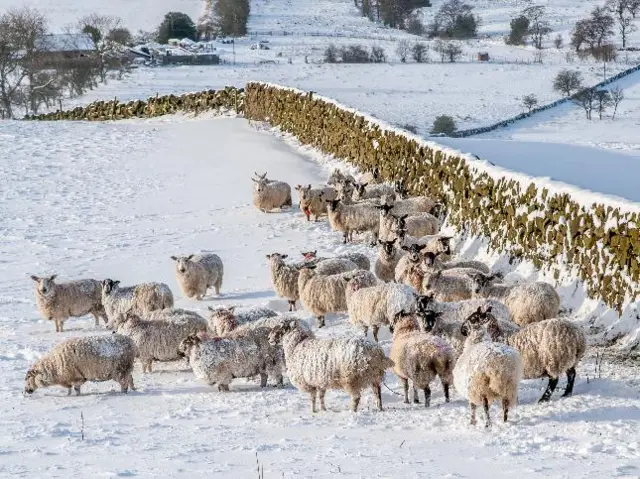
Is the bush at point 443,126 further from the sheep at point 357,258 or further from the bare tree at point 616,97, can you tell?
the sheep at point 357,258

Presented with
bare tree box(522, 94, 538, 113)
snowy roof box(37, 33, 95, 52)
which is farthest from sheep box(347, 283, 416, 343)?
snowy roof box(37, 33, 95, 52)

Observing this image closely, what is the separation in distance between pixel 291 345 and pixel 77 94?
78.7m

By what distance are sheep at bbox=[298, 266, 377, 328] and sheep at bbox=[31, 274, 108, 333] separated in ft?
10.5

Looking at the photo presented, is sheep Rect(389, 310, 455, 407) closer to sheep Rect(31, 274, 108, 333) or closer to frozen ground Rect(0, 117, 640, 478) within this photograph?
frozen ground Rect(0, 117, 640, 478)

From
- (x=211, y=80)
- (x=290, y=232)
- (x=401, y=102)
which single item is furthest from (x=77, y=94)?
(x=290, y=232)

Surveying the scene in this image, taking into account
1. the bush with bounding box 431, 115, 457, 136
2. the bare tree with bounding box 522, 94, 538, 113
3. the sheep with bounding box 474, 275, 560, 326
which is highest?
the sheep with bounding box 474, 275, 560, 326

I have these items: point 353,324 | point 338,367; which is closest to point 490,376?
point 338,367

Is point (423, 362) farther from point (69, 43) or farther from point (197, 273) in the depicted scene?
point (69, 43)

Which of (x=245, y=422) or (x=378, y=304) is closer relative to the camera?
(x=245, y=422)

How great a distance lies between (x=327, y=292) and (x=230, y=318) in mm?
2001

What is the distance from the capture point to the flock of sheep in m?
9.43

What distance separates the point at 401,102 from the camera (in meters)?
81.1

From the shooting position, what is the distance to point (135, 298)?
45.4 feet

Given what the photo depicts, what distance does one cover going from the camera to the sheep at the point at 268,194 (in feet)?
73.7
